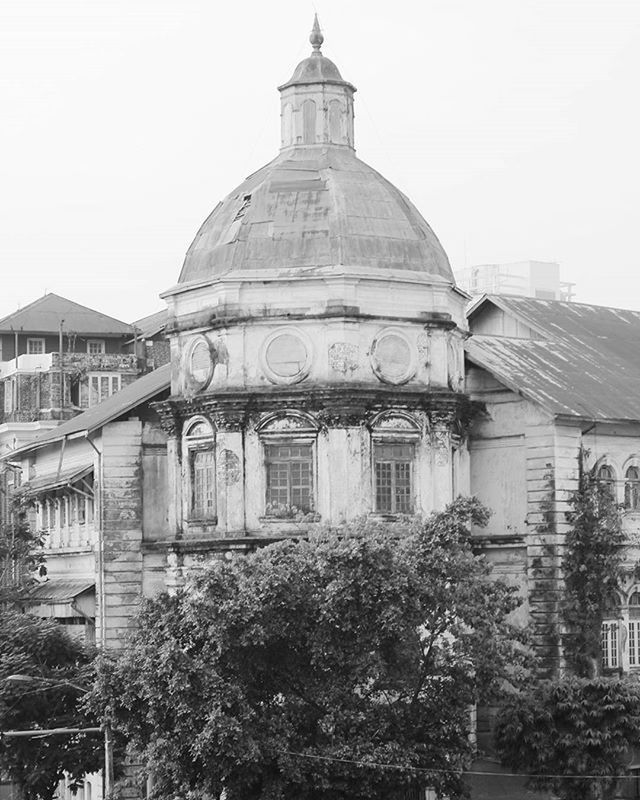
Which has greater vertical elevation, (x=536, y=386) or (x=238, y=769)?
(x=536, y=386)

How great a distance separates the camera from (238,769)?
44.2m

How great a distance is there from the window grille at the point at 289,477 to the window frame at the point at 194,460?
1.50m

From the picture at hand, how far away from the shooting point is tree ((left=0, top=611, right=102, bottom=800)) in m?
53.8

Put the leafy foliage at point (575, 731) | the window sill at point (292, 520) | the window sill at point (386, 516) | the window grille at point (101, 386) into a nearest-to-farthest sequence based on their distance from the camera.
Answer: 1. the leafy foliage at point (575, 731)
2. the window sill at point (292, 520)
3. the window sill at point (386, 516)
4. the window grille at point (101, 386)

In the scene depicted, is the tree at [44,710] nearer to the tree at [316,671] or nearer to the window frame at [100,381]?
the tree at [316,671]

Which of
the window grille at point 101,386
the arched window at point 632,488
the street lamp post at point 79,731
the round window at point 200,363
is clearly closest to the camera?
the street lamp post at point 79,731

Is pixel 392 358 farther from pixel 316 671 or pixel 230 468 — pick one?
pixel 316 671

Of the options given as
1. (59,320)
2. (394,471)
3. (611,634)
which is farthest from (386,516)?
(59,320)

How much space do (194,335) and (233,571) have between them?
11133 mm

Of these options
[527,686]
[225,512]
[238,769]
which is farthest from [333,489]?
[238,769]

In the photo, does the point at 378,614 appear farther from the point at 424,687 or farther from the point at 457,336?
the point at 457,336

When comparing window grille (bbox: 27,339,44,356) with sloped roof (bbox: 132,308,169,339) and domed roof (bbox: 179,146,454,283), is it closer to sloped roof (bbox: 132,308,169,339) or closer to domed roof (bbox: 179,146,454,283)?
sloped roof (bbox: 132,308,169,339)

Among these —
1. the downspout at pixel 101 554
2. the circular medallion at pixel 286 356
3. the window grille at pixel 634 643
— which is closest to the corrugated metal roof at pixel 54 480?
the downspout at pixel 101 554

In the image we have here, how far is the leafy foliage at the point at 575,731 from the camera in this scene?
50.6 meters
